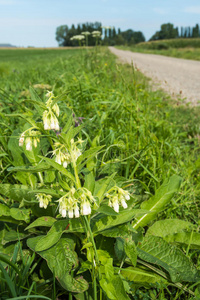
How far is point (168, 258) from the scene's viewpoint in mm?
1690

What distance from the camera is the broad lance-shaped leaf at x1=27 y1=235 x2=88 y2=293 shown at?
1.44 meters

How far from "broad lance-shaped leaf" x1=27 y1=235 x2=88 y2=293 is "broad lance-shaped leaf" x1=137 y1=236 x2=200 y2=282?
1.38 ft

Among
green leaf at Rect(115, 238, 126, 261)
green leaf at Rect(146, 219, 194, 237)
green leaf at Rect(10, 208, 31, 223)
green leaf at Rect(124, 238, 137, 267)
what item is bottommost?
green leaf at Rect(146, 219, 194, 237)

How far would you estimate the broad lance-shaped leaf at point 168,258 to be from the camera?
159 cm

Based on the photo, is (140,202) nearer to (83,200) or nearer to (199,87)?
(83,200)

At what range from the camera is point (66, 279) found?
145 centimetres

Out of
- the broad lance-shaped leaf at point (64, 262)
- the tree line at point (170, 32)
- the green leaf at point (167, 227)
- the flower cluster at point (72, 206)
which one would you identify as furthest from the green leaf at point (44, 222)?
the tree line at point (170, 32)

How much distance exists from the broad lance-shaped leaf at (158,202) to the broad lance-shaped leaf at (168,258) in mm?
185

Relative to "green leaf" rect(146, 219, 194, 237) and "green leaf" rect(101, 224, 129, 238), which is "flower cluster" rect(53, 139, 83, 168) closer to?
"green leaf" rect(101, 224, 129, 238)

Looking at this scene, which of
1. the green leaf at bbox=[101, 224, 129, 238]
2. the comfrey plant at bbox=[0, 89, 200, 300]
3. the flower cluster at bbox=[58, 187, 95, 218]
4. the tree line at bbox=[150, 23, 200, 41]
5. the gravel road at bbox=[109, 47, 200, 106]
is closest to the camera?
the flower cluster at bbox=[58, 187, 95, 218]

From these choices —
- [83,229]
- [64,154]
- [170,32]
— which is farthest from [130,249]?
[170,32]

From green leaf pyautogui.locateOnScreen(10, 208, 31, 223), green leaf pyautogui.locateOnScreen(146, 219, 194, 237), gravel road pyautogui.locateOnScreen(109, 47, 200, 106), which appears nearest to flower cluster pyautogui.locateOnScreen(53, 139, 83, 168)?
green leaf pyautogui.locateOnScreen(10, 208, 31, 223)

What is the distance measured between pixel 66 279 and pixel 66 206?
1.57 ft

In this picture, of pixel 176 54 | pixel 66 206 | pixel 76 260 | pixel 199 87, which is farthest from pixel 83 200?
pixel 176 54
